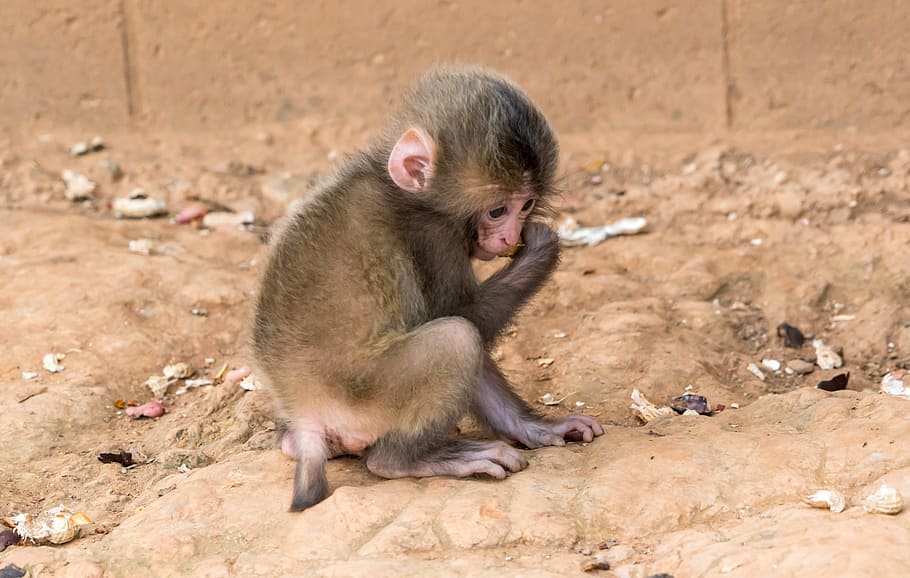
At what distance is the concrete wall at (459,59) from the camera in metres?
7.01

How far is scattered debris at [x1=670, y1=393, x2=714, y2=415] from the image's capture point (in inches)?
184

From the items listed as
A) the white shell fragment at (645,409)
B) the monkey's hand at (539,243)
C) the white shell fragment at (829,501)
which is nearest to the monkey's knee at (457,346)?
the monkey's hand at (539,243)

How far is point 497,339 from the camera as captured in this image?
4.38 m

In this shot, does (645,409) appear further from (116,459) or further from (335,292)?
(116,459)

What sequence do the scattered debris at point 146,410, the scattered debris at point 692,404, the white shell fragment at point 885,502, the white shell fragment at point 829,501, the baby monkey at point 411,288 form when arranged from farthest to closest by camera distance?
the scattered debris at point 146,410 < the scattered debris at point 692,404 < the baby monkey at point 411,288 < the white shell fragment at point 829,501 < the white shell fragment at point 885,502

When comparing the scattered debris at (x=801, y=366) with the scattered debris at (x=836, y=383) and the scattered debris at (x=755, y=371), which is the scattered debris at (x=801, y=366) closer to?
the scattered debris at (x=755, y=371)

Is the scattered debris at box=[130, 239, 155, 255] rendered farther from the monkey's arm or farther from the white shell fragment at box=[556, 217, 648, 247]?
the monkey's arm

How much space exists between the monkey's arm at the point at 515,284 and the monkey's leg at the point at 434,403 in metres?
0.26

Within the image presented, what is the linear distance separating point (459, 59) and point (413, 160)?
3517 mm

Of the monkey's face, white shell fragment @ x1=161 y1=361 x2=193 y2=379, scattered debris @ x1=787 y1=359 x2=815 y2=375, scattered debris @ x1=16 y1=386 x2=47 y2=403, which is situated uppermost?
the monkey's face

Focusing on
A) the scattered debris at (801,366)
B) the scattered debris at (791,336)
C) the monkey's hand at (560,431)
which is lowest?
the scattered debris at (801,366)

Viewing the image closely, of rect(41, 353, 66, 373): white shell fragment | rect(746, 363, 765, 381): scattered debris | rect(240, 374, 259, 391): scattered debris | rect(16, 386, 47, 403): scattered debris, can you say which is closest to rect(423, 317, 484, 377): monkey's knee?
rect(240, 374, 259, 391): scattered debris

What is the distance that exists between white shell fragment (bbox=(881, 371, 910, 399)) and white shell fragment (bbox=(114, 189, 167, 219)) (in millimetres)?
4347

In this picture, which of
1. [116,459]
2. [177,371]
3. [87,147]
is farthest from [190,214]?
[116,459]
